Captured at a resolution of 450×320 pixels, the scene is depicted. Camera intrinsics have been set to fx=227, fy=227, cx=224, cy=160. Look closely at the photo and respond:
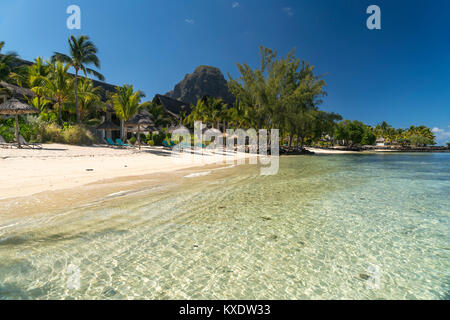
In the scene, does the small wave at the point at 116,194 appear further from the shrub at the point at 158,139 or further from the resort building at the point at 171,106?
the resort building at the point at 171,106

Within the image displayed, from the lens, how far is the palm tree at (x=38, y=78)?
2258cm

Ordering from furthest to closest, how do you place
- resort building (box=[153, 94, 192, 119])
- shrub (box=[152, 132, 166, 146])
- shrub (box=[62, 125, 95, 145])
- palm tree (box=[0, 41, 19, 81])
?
resort building (box=[153, 94, 192, 119])
shrub (box=[152, 132, 166, 146])
palm tree (box=[0, 41, 19, 81])
shrub (box=[62, 125, 95, 145])

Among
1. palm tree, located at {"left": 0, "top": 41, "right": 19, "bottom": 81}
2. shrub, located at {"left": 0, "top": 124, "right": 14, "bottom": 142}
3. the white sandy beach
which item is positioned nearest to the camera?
the white sandy beach

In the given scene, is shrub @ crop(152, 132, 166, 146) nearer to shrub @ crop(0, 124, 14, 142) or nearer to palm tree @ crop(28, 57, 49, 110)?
palm tree @ crop(28, 57, 49, 110)

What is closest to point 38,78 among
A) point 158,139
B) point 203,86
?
point 158,139

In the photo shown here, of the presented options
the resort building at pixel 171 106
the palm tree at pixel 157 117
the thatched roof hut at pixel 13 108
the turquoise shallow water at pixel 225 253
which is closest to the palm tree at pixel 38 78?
the thatched roof hut at pixel 13 108

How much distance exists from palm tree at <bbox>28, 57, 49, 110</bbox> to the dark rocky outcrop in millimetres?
69212

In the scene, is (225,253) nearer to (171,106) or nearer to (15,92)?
(15,92)

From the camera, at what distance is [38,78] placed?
75.9 ft

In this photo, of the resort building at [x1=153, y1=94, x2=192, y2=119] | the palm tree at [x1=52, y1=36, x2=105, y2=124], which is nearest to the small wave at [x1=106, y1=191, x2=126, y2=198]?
the palm tree at [x1=52, y1=36, x2=105, y2=124]

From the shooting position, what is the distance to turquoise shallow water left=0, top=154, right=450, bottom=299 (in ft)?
7.97

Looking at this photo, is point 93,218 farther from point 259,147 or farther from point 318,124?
point 318,124

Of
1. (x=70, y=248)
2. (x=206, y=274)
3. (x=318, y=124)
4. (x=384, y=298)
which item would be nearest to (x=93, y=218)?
(x=70, y=248)

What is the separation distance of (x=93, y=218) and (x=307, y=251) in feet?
12.8
